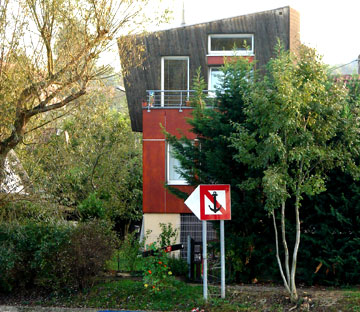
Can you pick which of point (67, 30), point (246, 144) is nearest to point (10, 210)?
point (67, 30)

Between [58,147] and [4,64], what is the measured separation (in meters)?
2.62

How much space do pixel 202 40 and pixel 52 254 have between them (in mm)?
11720

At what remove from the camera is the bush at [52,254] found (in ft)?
41.2

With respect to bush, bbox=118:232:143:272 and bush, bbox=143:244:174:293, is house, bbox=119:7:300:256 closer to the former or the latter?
bush, bbox=118:232:143:272

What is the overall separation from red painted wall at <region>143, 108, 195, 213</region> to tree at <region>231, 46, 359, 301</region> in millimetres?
7476

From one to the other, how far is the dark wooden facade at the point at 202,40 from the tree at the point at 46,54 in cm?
799

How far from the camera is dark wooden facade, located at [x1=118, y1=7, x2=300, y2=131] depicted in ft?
68.9

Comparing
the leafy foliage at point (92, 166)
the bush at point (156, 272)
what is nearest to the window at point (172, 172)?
the leafy foliage at point (92, 166)

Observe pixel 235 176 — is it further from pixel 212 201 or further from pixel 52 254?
pixel 52 254

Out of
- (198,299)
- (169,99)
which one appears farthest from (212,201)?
(169,99)

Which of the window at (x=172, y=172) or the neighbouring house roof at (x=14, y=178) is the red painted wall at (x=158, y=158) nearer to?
the window at (x=172, y=172)

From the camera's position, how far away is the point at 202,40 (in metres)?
21.3

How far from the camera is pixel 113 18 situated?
1297cm

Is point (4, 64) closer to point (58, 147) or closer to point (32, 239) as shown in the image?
point (58, 147)
